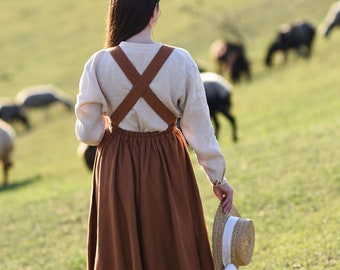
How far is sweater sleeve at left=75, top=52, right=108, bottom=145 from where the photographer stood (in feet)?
15.5

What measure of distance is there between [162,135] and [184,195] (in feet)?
1.30

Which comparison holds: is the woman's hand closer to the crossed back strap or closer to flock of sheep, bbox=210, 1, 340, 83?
the crossed back strap

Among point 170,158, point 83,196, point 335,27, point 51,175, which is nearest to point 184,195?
point 170,158

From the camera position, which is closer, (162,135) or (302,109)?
(162,135)

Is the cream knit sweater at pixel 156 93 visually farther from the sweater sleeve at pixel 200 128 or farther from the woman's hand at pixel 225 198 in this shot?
the woman's hand at pixel 225 198

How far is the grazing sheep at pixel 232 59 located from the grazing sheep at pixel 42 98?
6.66 m

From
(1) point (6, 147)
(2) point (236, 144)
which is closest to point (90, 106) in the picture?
(2) point (236, 144)

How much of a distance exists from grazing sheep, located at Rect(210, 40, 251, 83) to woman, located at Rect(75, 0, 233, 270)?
82.2 feet

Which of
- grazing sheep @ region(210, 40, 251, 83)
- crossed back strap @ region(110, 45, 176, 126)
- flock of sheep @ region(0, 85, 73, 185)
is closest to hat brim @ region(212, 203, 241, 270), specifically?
crossed back strap @ region(110, 45, 176, 126)

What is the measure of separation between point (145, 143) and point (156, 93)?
334mm

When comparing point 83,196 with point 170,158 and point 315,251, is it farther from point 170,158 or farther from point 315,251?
point 170,158

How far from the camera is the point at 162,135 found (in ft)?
15.9

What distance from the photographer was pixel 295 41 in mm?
31281

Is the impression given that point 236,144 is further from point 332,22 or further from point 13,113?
point 13,113
